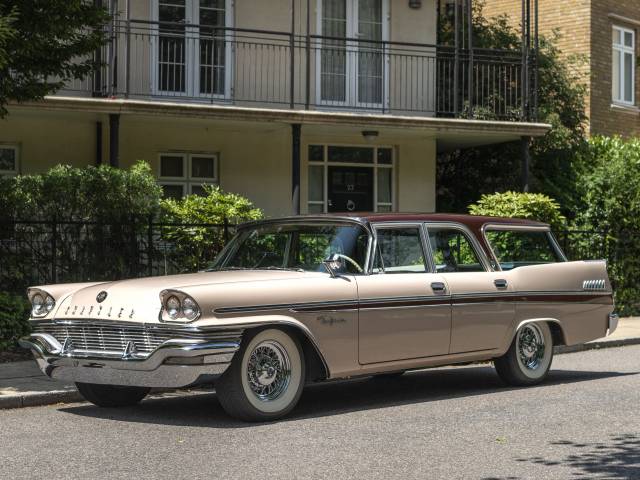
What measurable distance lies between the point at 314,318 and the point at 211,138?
12.1 metres

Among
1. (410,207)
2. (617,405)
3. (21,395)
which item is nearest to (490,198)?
(410,207)

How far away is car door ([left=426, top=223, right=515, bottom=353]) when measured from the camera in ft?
31.2

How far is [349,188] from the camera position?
70.0 ft

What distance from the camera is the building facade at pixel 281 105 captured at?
1845cm

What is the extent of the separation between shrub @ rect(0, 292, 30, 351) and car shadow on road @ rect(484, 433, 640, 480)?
713cm

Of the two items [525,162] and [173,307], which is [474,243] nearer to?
[173,307]

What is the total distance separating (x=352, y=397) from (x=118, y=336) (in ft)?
8.24

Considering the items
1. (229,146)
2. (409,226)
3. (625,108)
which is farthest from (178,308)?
(625,108)

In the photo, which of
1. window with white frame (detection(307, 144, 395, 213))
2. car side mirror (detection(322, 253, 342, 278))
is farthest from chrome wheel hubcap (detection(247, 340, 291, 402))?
window with white frame (detection(307, 144, 395, 213))

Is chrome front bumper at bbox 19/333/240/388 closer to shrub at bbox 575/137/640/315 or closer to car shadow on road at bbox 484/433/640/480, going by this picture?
→ car shadow on road at bbox 484/433/640/480

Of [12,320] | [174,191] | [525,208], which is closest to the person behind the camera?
[12,320]

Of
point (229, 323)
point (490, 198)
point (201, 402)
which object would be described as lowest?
point (201, 402)

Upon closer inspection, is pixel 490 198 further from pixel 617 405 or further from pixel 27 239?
pixel 617 405

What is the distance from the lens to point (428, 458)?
7012 millimetres
